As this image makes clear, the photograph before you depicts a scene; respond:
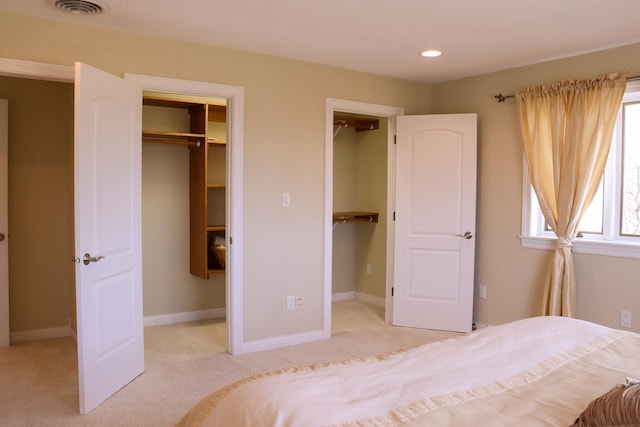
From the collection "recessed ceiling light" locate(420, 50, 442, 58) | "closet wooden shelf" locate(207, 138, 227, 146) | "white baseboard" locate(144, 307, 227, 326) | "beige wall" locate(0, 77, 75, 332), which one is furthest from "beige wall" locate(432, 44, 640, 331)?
"beige wall" locate(0, 77, 75, 332)

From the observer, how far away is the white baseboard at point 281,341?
3.96 meters

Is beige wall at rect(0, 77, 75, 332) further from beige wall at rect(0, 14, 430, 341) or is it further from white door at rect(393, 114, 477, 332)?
white door at rect(393, 114, 477, 332)

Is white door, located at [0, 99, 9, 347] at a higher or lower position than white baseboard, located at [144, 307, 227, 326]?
Answer: higher

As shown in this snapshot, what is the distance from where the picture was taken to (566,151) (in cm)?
388

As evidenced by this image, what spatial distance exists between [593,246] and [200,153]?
3.42 metres

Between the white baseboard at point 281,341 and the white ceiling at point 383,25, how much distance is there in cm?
230

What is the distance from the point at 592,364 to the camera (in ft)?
5.89

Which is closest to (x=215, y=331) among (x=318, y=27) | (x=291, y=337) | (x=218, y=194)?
(x=291, y=337)

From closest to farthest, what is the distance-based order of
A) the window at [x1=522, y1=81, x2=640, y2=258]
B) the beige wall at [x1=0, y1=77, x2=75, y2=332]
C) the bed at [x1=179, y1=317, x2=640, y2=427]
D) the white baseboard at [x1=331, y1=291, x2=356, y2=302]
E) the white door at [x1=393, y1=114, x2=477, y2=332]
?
the bed at [x1=179, y1=317, x2=640, y2=427]
the window at [x1=522, y1=81, x2=640, y2=258]
the beige wall at [x1=0, y1=77, x2=75, y2=332]
the white door at [x1=393, y1=114, x2=477, y2=332]
the white baseboard at [x1=331, y1=291, x2=356, y2=302]

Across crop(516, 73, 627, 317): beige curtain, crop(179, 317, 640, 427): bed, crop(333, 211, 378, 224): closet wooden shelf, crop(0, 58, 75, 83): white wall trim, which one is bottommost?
crop(179, 317, 640, 427): bed

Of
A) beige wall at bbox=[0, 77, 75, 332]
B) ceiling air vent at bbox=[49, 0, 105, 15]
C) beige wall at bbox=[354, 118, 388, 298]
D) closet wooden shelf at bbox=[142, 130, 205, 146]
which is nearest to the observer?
ceiling air vent at bbox=[49, 0, 105, 15]

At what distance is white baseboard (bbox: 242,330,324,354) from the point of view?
3.96 m

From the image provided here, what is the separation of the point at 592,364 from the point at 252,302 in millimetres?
2647

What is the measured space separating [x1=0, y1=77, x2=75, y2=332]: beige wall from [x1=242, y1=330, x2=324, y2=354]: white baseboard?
1.64 metres
